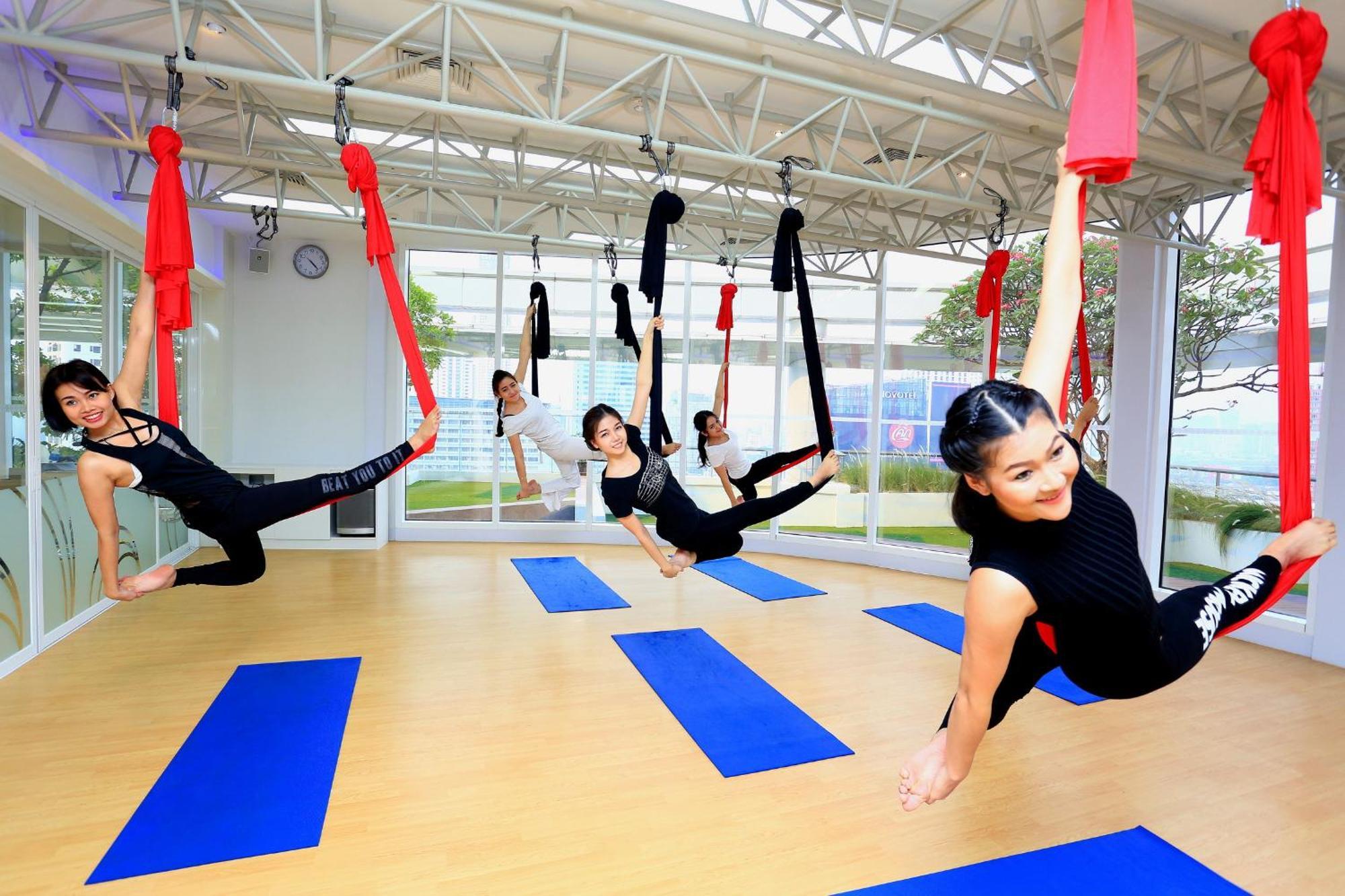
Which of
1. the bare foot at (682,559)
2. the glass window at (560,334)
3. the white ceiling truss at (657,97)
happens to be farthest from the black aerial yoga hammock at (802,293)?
the glass window at (560,334)

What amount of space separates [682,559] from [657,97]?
2.96 m

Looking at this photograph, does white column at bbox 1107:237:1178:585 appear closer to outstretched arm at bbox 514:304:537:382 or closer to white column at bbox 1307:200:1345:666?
white column at bbox 1307:200:1345:666

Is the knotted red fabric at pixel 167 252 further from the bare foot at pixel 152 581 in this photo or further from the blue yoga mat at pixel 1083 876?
the blue yoga mat at pixel 1083 876

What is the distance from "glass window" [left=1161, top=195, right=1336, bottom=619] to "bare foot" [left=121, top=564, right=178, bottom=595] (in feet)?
22.3

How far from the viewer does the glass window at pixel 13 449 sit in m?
3.80

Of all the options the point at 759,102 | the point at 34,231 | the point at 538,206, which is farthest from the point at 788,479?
the point at 34,231

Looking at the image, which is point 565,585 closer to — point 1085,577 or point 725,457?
point 725,457

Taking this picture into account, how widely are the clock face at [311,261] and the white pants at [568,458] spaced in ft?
12.0

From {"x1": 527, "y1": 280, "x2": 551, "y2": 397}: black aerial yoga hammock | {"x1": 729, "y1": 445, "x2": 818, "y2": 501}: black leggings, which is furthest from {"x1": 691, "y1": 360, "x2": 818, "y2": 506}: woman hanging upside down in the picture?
{"x1": 527, "y1": 280, "x2": 551, "y2": 397}: black aerial yoga hammock

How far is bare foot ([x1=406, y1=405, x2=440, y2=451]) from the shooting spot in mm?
3105

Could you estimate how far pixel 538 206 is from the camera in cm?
659

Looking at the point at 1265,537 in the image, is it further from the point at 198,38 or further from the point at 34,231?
the point at 34,231

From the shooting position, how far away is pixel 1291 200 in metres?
1.91

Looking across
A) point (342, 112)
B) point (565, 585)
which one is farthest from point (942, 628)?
point (342, 112)
